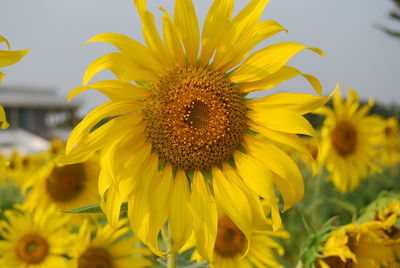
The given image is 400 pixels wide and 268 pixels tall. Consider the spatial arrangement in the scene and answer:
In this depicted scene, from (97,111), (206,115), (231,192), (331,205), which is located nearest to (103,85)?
(97,111)

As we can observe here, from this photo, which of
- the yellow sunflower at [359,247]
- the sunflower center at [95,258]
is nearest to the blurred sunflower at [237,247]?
the yellow sunflower at [359,247]

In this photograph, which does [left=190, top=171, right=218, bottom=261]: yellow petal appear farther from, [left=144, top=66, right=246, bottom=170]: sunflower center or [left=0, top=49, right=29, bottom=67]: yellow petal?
[left=0, top=49, right=29, bottom=67]: yellow petal

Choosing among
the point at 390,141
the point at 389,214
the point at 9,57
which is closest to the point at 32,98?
the point at 390,141

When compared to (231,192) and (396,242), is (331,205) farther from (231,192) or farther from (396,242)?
(231,192)

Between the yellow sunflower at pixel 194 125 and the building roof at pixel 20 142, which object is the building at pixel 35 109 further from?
the yellow sunflower at pixel 194 125

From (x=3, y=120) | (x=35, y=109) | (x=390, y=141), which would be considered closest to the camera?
(x=3, y=120)

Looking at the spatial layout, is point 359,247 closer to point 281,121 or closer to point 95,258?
point 281,121
